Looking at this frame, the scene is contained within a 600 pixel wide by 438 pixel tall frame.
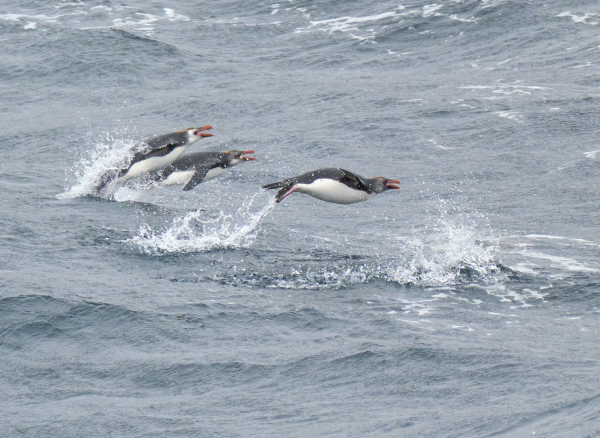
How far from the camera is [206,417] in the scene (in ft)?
23.4

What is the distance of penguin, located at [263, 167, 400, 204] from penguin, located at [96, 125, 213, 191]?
3.41m

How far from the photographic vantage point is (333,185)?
428 inches

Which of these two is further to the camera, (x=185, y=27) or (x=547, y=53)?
(x=185, y=27)

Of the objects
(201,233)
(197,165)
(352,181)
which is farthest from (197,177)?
(352,181)

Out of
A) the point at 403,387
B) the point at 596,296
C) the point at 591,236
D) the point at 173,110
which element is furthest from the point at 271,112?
the point at 403,387

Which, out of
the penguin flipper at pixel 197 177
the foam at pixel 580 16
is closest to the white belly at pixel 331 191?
the penguin flipper at pixel 197 177

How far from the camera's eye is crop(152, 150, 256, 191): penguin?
44.0ft

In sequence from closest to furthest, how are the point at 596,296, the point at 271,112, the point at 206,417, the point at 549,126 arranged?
1. the point at 206,417
2. the point at 596,296
3. the point at 549,126
4. the point at 271,112

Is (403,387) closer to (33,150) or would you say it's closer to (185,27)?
(33,150)

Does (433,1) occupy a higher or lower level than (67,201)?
higher

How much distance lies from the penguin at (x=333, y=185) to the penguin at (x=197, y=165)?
247cm

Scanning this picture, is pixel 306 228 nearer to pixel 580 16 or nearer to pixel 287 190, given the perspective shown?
pixel 287 190

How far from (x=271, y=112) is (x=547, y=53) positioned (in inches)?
239

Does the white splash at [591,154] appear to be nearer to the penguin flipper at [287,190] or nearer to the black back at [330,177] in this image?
the black back at [330,177]
